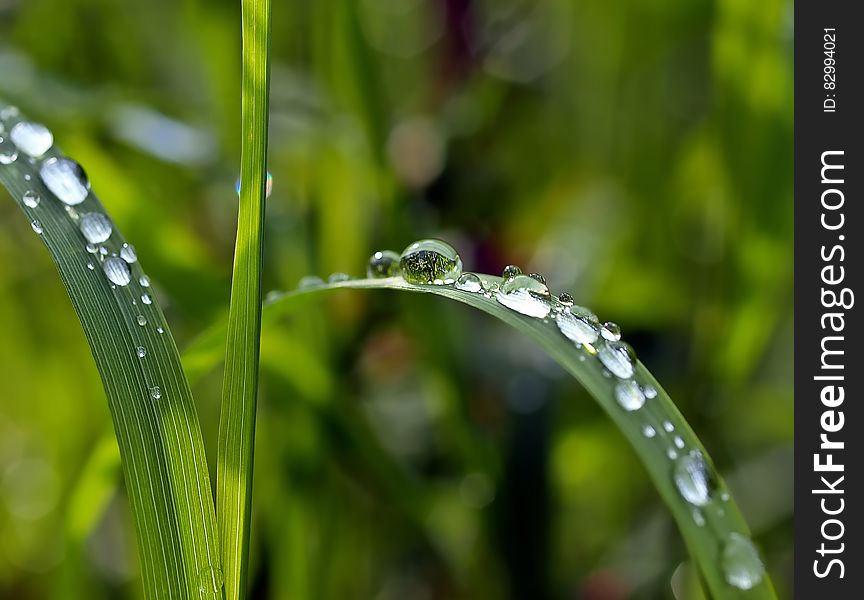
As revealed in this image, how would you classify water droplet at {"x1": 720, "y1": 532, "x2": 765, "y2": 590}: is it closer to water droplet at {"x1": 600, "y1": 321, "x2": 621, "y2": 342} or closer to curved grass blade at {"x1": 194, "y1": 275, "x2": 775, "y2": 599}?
curved grass blade at {"x1": 194, "y1": 275, "x2": 775, "y2": 599}

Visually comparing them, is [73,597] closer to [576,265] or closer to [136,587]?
[136,587]

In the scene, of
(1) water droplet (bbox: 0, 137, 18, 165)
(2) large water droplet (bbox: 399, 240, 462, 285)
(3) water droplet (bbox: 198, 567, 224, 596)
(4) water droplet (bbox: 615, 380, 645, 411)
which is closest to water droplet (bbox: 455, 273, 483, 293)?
(2) large water droplet (bbox: 399, 240, 462, 285)

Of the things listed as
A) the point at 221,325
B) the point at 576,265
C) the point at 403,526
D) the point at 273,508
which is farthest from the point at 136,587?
the point at 576,265

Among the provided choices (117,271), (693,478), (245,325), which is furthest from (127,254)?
(693,478)

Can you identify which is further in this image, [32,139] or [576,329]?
[32,139]

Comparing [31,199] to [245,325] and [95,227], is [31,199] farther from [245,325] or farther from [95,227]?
[245,325]

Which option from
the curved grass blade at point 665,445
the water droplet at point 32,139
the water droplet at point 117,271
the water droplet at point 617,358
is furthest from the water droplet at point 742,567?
the water droplet at point 32,139

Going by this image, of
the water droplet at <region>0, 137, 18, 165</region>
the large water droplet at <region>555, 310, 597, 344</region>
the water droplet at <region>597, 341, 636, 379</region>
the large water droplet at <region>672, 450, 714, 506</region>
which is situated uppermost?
the water droplet at <region>0, 137, 18, 165</region>

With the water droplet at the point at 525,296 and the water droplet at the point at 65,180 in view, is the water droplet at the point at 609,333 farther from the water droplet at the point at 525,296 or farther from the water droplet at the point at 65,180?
the water droplet at the point at 65,180
